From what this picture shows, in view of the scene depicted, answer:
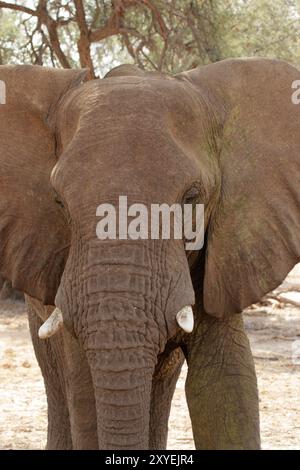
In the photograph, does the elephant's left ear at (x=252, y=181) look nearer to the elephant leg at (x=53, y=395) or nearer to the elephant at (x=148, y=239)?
the elephant at (x=148, y=239)

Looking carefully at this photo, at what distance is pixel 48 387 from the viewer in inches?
166

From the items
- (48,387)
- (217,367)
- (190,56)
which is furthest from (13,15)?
(217,367)

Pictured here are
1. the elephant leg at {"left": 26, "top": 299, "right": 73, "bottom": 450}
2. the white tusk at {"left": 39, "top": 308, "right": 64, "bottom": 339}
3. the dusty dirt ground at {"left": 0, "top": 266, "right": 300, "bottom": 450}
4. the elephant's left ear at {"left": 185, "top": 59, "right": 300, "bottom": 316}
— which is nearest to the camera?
the white tusk at {"left": 39, "top": 308, "right": 64, "bottom": 339}

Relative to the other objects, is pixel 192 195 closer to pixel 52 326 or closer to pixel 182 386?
pixel 52 326

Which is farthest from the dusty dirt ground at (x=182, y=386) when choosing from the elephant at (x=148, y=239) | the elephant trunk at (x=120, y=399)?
the elephant trunk at (x=120, y=399)

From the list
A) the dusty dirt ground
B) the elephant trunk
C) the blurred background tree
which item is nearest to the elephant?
the elephant trunk

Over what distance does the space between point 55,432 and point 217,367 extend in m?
1.14

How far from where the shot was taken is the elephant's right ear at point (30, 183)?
327cm

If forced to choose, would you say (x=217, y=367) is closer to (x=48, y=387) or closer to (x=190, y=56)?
(x=48, y=387)

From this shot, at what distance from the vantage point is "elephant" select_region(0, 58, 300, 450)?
Answer: 276 cm

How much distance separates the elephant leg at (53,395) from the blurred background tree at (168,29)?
4718 millimetres

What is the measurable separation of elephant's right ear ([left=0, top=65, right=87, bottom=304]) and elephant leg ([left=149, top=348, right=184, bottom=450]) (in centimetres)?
53

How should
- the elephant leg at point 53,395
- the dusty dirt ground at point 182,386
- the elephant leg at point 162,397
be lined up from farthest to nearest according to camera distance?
the dusty dirt ground at point 182,386 < the elephant leg at point 53,395 < the elephant leg at point 162,397

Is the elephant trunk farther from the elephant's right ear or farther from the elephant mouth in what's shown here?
the elephant's right ear
